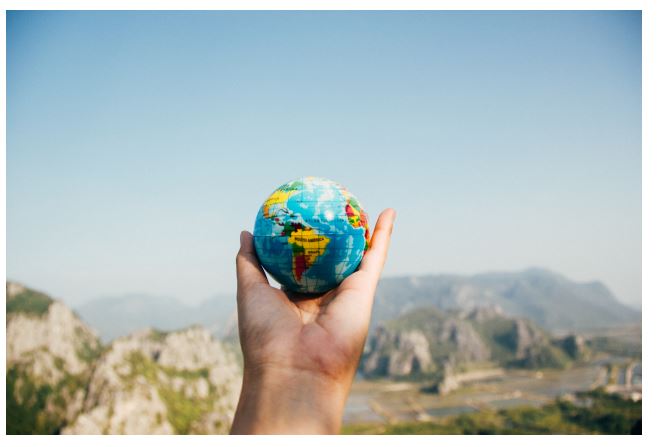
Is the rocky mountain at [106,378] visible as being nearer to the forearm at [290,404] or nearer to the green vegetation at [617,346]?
the forearm at [290,404]

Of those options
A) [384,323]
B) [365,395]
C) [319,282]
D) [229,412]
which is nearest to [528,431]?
[229,412]

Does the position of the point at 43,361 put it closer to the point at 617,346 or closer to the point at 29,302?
the point at 29,302

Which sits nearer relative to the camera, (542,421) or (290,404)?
(290,404)

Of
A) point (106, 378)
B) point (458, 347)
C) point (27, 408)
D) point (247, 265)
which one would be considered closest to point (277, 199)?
point (247, 265)

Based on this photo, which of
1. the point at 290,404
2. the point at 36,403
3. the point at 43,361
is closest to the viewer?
the point at 290,404

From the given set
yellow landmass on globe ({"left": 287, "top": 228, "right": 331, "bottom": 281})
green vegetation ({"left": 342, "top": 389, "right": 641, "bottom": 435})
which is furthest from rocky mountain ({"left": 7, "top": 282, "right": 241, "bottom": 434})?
yellow landmass on globe ({"left": 287, "top": 228, "right": 331, "bottom": 281})

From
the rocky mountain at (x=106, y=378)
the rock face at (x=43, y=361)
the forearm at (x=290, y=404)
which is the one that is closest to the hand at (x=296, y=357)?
the forearm at (x=290, y=404)

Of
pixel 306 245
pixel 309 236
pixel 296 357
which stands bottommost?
pixel 296 357
